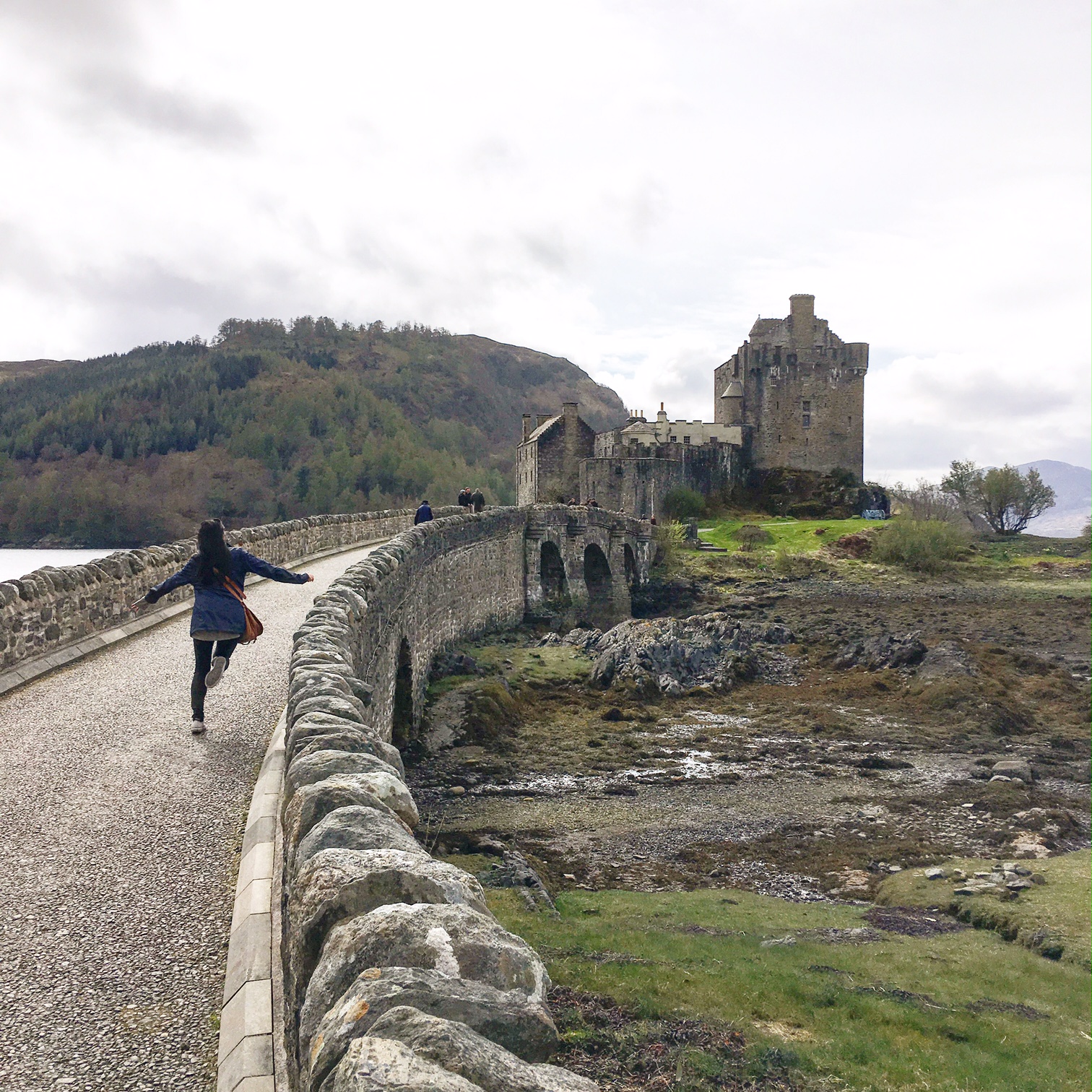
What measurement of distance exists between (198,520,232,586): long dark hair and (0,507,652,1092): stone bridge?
82 cm

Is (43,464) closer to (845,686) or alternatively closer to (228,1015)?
(845,686)

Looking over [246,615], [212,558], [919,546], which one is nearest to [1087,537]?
[919,546]

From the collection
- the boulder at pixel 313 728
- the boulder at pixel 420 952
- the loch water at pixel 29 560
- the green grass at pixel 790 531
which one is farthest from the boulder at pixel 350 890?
the green grass at pixel 790 531

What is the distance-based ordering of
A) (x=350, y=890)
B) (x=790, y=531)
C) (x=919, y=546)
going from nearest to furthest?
(x=350, y=890), (x=919, y=546), (x=790, y=531)

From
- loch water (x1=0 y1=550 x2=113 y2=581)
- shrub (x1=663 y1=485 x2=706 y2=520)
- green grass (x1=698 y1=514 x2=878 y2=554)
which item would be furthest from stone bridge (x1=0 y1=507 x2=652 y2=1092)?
shrub (x1=663 y1=485 x2=706 y2=520)

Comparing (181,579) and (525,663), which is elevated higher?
(181,579)

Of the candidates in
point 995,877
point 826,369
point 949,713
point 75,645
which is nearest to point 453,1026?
point 75,645

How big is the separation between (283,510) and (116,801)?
233ft

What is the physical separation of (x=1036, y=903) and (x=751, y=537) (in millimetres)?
35025

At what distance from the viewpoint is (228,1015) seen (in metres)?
3.33

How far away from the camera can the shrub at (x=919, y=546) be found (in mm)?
40344

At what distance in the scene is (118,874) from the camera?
4574mm

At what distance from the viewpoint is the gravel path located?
10.6 feet

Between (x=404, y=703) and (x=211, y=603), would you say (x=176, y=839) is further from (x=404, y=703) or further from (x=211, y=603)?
(x=404, y=703)
